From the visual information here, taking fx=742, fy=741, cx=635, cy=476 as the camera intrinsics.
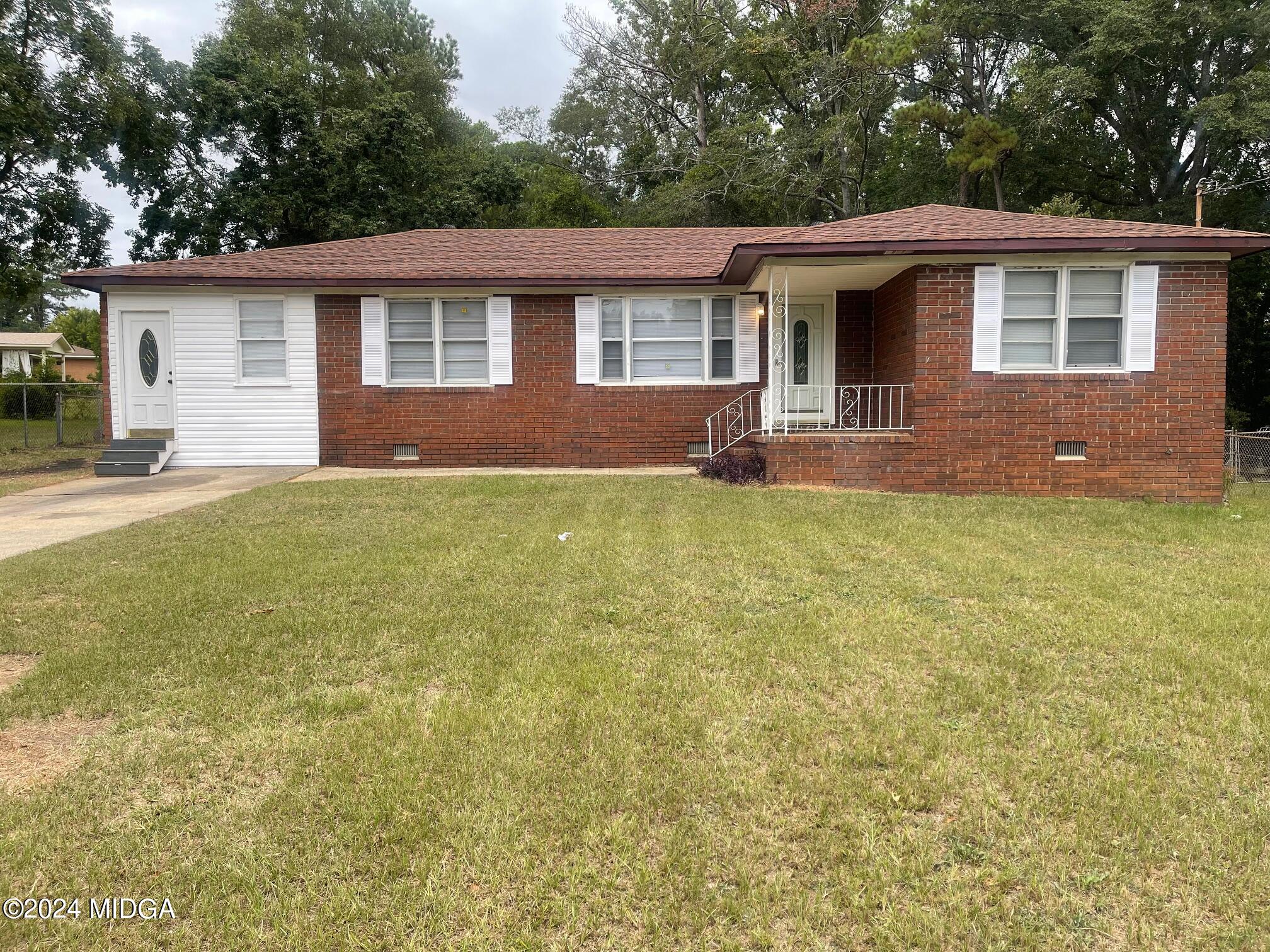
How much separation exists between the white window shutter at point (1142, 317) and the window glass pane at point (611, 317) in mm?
7482

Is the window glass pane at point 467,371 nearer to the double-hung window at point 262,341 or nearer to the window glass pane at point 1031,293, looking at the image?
the double-hung window at point 262,341

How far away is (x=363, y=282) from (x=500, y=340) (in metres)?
2.37

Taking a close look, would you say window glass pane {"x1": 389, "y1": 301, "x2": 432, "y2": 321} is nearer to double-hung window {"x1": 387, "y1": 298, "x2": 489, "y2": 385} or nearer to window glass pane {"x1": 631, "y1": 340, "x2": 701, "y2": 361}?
double-hung window {"x1": 387, "y1": 298, "x2": 489, "y2": 385}

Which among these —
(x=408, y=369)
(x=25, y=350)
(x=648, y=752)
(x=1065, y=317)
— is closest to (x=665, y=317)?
(x=408, y=369)

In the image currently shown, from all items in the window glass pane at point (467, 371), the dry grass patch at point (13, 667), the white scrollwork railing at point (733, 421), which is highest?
the window glass pane at point (467, 371)

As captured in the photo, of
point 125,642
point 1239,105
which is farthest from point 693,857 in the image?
point 1239,105

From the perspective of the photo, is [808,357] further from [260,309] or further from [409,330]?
[260,309]

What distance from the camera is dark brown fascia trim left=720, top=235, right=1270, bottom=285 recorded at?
378 inches

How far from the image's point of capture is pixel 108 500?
8961mm

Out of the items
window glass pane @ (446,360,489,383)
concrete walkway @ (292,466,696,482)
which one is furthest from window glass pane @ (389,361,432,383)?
concrete walkway @ (292,466,696,482)

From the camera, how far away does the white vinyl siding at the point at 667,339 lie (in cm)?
1275

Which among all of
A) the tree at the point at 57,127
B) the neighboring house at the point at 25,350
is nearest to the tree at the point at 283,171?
the tree at the point at 57,127

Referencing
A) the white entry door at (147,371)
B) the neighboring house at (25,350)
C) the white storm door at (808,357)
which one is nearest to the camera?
the white entry door at (147,371)

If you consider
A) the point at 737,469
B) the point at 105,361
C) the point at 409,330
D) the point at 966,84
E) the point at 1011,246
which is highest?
the point at 966,84
